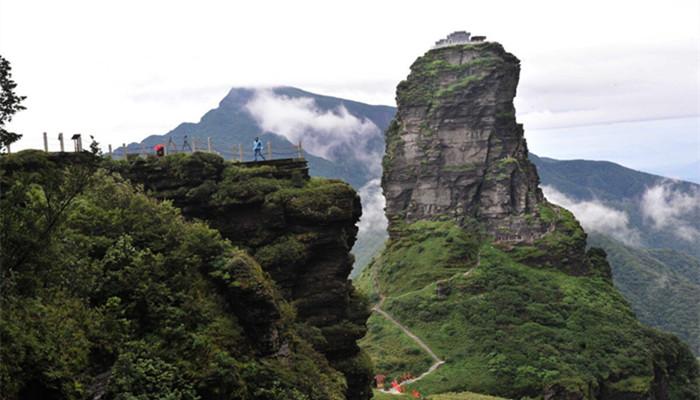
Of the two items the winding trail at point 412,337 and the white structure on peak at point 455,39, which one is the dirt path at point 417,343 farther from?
the white structure on peak at point 455,39

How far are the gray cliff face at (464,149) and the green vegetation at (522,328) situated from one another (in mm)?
4657

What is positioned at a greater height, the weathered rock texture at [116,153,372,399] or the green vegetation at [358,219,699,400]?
the weathered rock texture at [116,153,372,399]

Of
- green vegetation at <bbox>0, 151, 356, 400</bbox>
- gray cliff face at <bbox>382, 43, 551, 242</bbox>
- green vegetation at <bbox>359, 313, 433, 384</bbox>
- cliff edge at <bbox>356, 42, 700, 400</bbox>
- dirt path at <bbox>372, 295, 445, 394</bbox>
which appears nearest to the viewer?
green vegetation at <bbox>0, 151, 356, 400</bbox>

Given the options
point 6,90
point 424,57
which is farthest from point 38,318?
point 424,57

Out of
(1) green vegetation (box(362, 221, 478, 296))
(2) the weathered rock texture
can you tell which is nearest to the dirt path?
(1) green vegetation (box(362, 221, 478, 296))

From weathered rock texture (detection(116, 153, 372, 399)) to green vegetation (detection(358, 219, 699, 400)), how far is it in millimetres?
47393

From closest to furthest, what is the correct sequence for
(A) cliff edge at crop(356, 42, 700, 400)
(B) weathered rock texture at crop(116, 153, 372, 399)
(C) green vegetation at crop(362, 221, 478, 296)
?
(B) weathered rock texture at crop(116, 153, 372, 399) → (A) cliff edge at crop(356, 42, 700, 400) → (C) green vegetation at crop(362, 221, 478, 296)

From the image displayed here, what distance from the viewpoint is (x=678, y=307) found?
197 m

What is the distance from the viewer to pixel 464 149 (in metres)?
127

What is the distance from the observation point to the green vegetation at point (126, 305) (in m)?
25.1

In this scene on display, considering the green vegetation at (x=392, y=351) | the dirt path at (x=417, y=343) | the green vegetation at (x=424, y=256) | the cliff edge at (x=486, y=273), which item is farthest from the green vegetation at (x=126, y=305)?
the green vegetation at (x=424, y=256)

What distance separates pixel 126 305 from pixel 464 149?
102m

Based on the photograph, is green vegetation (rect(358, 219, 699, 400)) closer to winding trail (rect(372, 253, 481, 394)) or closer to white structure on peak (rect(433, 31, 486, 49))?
winding trail (rect(372, 253, 481, 394))

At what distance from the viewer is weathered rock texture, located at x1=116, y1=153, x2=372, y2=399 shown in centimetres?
4394
